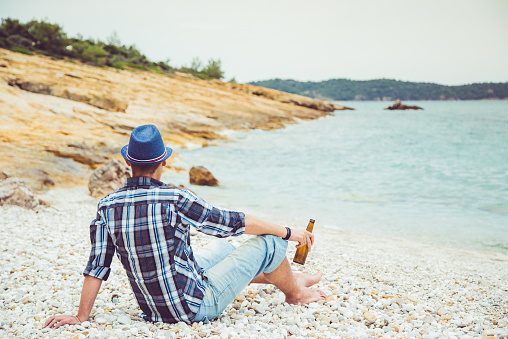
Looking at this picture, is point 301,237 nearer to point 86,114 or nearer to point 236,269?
point 236,269

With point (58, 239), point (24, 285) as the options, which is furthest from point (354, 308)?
point (58, 239)

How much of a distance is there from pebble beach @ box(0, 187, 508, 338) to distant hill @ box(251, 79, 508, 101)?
493ft

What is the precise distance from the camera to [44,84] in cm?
2222

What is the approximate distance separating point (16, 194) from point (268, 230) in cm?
624

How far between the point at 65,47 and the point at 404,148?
1189 inches

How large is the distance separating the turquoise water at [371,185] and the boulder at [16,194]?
5.31 meters

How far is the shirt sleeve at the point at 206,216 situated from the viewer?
288 cm

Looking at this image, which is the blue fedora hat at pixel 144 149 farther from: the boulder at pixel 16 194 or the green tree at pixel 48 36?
the green tree at pixel 48 36

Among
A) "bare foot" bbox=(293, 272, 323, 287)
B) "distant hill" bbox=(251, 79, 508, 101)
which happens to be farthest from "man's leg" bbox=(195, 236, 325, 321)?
"distant hill" bbox=(251, 79, 508, 101)

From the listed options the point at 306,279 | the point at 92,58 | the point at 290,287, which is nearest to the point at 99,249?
the point at 290,287

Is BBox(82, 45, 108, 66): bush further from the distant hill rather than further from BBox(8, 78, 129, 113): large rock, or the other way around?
the distant hill

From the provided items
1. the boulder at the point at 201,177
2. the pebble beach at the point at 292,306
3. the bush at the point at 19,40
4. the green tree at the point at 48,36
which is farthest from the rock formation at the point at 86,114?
the pebble beach at the point at 292,306

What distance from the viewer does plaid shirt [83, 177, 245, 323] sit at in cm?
288

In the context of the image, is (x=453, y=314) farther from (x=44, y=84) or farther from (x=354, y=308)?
(x=44, y=84)
